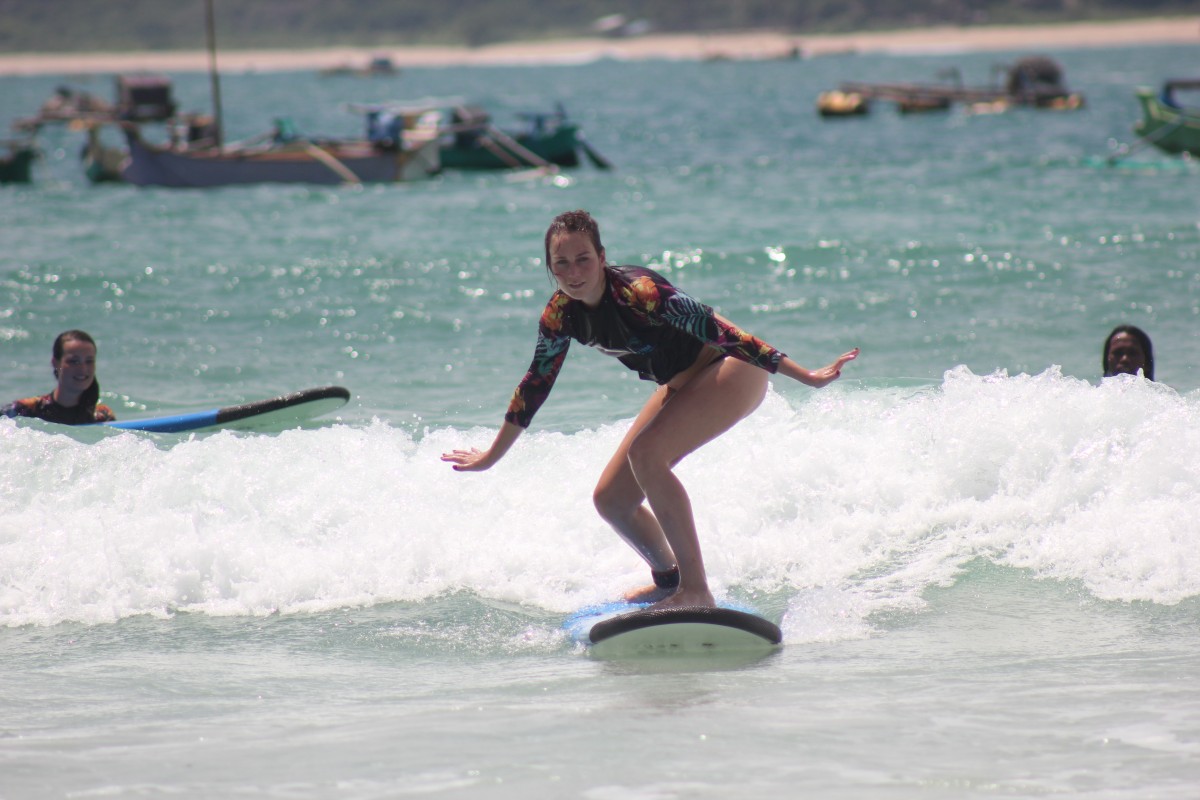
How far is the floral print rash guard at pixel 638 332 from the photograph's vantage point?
181 inches

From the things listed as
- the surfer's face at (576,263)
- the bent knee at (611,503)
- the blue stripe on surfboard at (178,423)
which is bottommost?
the bent knee at (611,503)

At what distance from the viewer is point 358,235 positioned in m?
17.3

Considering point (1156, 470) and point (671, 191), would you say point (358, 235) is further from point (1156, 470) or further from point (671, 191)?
point (1156, 470)

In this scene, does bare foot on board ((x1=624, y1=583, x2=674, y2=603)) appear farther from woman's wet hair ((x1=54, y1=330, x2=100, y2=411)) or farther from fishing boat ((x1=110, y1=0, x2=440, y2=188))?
fishing boat ((x1=110, y1=0, x2=440, y2=188))

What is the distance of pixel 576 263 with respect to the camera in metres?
4.48

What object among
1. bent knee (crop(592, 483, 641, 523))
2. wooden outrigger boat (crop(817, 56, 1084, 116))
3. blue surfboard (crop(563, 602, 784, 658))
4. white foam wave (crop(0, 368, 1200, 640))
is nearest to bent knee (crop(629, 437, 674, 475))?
bent knee (crop(592, 483, 641, 523))

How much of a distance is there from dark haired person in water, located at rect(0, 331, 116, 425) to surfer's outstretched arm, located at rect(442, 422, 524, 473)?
339cm

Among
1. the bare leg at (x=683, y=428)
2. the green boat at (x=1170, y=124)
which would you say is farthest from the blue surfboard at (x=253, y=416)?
the green boat at (x=1170, y=124)

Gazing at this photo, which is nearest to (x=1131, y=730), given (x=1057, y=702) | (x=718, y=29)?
(x=1057, y=702)

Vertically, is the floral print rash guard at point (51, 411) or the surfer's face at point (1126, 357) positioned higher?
the surfer's face at point (1126, 357)

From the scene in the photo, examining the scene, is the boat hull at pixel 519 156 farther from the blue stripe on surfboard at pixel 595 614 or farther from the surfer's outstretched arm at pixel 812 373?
the surfer's outstretched arm at pixel 812 373

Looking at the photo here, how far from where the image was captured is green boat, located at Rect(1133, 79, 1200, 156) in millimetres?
23578

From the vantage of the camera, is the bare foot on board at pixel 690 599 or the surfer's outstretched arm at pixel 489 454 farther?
the bare foot on board at pixel 690 599

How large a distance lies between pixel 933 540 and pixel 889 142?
2787 cm
